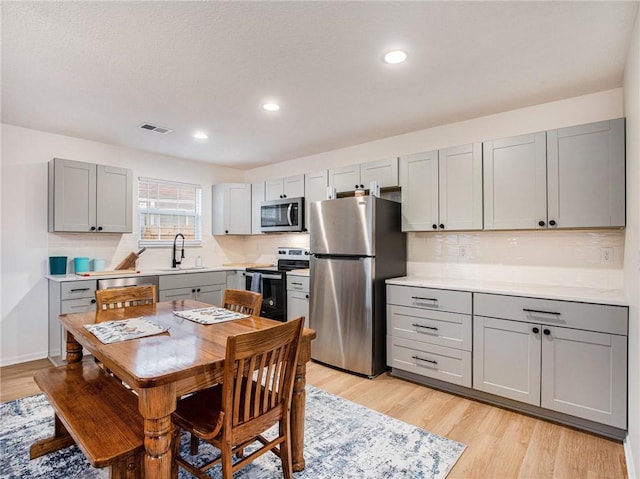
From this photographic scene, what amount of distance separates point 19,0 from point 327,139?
2.81m

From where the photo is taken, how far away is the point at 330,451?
2070mm

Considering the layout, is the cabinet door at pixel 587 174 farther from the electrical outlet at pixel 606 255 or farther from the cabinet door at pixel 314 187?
the cabinet door at pixel 314 187

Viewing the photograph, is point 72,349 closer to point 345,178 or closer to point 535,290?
point 345,178

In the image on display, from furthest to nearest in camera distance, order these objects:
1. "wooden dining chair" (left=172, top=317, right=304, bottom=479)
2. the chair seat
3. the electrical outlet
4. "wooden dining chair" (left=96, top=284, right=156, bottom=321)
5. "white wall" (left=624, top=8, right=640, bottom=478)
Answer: the electrical outlet, "wooden dining chair" (left=96, top=284, right=156, bottom=321), "white wall" (left=624, top=8, right=640, bottom=478), the chair seat, "wooden dining chair" (left=172, top=317, right=304, bottom=479)

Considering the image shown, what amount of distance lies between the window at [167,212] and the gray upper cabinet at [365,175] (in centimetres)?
227

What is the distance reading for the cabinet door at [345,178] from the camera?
12.7ft

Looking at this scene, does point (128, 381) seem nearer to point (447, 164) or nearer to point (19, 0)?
point (19, 0)

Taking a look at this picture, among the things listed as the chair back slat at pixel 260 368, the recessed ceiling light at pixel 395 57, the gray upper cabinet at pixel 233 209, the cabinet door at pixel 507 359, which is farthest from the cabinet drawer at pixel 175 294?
the recessed ceiling light at pixel 395 57

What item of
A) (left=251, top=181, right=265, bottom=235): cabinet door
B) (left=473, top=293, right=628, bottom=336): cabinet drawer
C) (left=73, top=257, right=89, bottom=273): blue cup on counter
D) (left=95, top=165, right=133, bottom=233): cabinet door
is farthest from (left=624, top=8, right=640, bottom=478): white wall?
(left=73, top=257, right=89, bottom=273): blue cup on counter

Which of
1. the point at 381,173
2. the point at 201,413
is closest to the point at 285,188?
the point at 381,173

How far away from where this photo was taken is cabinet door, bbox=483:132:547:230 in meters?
2.69

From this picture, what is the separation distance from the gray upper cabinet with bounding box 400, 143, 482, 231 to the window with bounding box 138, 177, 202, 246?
3.17m

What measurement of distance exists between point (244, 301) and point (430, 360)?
5.58ft

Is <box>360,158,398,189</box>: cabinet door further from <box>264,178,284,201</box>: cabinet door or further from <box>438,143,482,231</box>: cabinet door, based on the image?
<box>264,178,284,201</box>: cabinet door
